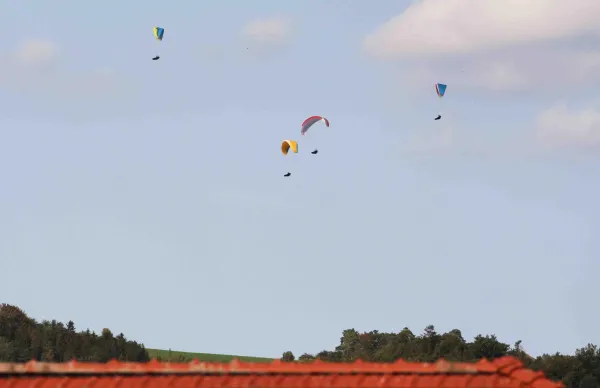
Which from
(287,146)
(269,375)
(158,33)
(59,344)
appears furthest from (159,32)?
(269,375)

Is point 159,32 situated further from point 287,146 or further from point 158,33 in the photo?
point 287,146

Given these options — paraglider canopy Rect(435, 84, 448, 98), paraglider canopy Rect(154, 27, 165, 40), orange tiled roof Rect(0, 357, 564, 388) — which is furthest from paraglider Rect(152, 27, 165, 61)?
orange tiled roof Rect(0, 357, 564, 388)

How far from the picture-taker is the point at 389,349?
99.4m

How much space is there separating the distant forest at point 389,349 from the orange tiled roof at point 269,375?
70642mm

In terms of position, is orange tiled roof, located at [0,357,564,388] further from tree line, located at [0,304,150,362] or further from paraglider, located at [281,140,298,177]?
tree line, located at [0,304,150,362]

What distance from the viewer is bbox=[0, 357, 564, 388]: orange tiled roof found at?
14930mm

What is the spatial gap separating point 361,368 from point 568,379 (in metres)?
75.6

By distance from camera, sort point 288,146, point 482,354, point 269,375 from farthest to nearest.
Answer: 1. point 482,354
2. point 288,146
3. point 269,375

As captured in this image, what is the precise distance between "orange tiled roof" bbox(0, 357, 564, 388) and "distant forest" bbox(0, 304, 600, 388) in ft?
232

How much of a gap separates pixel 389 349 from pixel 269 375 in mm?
85170

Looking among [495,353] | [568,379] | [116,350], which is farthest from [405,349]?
[116,350]

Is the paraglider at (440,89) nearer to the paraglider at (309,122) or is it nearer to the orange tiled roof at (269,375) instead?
the paraglider at (309,122)

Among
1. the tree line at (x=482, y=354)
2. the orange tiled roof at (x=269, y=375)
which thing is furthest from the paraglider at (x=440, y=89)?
the orange tiled roof at (x=269, y=375)

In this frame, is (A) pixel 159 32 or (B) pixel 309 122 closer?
(B) pixel 309 122
